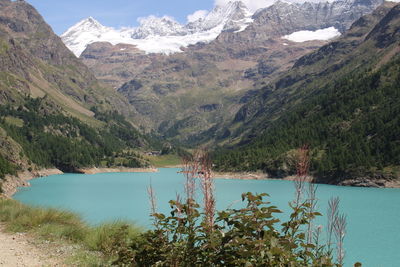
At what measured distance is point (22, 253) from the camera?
15898 millimetres

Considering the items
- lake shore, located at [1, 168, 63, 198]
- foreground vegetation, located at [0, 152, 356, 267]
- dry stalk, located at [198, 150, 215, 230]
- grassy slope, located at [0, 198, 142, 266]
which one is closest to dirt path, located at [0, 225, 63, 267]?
grassy slope, located at [0, 198, 142, 266]

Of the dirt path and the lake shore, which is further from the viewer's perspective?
the lake shore

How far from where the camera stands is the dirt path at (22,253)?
14486mm

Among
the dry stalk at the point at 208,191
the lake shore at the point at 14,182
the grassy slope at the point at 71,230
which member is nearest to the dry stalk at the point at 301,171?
the dry stalk at the point at 208,191

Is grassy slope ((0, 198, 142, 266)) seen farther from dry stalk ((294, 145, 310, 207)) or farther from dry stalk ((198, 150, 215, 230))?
dry stalk ((294, 145, 310, 207))

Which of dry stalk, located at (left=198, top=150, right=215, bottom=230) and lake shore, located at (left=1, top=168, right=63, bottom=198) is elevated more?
dry stalk, located at (left=198, top=150, right=215, bottom=230)

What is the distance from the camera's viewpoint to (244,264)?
26.4ft

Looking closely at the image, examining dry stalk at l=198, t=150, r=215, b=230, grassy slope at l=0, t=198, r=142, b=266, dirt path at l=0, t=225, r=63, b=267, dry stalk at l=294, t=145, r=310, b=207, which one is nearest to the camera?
dry stalk at l=294, t=145, r=310, b=207

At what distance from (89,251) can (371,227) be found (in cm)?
5393

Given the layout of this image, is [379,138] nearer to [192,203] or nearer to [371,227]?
[371,227]

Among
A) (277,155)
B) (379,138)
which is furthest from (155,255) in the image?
(277,155)

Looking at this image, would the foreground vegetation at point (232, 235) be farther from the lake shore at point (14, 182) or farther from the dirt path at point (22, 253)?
the lake shore at point (14, 182)

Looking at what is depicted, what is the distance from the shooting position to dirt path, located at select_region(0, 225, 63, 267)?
14486mm

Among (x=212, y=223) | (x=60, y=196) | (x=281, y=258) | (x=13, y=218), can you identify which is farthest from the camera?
(x=60, y=196)
